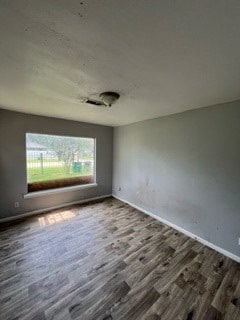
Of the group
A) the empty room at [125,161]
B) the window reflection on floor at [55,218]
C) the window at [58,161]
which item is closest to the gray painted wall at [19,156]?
the empty room at [125,161]

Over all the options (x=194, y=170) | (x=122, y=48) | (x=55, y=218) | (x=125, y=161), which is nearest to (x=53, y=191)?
(x=55, y=218)

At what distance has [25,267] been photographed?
6.14 ft

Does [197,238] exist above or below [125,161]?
below

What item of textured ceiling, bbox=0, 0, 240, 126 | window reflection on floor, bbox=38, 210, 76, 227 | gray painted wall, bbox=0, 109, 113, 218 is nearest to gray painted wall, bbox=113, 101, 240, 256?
textured ceiling, bbox=0, 0, 240, 126

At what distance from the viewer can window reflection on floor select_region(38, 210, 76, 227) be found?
9.82ft

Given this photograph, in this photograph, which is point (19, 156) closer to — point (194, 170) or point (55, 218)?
point (55, 218)

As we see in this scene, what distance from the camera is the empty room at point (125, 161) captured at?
97 centimetres

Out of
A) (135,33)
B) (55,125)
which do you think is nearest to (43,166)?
(55,125)

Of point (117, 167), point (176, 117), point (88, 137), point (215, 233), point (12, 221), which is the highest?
point (176, 117)

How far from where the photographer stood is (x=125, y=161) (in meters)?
4.15

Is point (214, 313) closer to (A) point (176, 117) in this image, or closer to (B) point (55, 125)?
(A) point (176, 117)

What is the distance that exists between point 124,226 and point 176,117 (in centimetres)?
229

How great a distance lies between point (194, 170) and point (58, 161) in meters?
3.06

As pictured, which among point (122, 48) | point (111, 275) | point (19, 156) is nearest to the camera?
point (122, 48)
